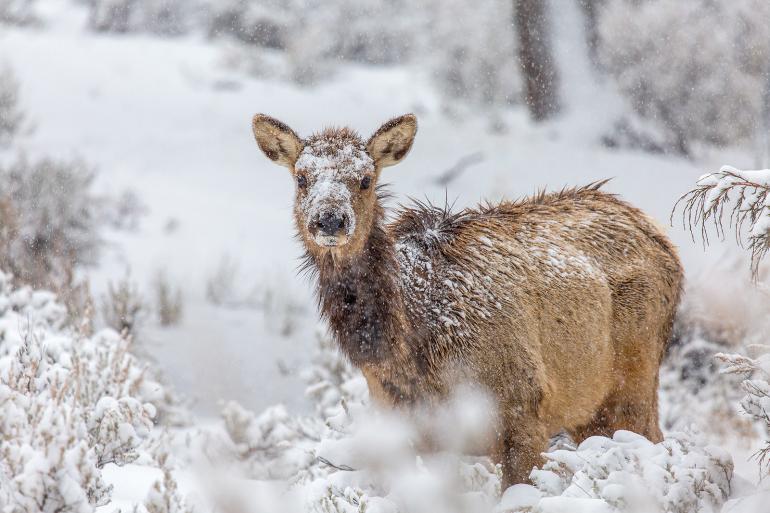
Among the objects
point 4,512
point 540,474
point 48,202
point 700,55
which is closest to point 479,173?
point 700,55

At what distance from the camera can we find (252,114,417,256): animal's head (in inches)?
177

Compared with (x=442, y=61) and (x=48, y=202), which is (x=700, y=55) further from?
(x=48, y=202)

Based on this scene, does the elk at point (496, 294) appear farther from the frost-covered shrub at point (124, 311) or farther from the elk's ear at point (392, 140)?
the frost-covered shrub at point (124, 311)

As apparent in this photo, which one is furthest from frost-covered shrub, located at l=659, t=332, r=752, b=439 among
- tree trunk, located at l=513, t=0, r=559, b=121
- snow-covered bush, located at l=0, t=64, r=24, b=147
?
snow-covered bush, located at l=0, t=64, r=24, b=147

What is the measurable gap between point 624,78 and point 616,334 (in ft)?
35.2

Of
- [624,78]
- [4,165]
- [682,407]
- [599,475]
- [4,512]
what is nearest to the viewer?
[4,512]

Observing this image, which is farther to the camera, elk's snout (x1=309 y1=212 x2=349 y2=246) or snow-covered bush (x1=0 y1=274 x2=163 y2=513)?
elk's snout (x1=309 y1=212 x2=349 y2=246)

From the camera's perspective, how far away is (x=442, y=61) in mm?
16906

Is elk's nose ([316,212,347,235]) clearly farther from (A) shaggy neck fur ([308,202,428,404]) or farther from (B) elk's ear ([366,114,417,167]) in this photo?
(B) elk's ear ([366,114,417,167])

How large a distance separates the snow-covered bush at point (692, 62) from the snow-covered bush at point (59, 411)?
10.7 m

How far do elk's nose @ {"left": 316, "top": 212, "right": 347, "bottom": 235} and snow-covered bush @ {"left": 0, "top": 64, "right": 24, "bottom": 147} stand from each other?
11938 millimetres

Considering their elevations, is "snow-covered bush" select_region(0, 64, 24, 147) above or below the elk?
above

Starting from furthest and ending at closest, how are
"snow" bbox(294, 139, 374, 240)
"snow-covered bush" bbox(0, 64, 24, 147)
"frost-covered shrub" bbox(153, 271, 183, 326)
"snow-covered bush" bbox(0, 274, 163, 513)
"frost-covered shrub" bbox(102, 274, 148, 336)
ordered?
"snow-covered bush" bbox(0, 64, 24, 147) < "frost-covered shrub" bbox(153, 271, 183, 326) < "frost-covered shrub" bbox(102, 274, 148, 336) < "snow" bbox(294, 139, 374, 240) < "snow-covered bush" bbox(0, 274, 163, 513)

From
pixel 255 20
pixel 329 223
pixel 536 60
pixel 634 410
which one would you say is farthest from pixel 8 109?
pixel 634 410
